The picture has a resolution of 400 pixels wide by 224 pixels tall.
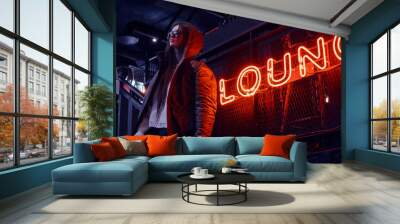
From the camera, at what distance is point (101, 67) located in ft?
27.0

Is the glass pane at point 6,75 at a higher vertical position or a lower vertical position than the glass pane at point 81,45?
lower

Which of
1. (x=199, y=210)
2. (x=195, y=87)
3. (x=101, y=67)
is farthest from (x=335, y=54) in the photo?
(x=199, y=210)

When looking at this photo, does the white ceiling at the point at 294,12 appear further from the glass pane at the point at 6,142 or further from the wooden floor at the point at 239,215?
the glass pane at the point at 6,142

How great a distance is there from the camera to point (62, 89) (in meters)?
6.39

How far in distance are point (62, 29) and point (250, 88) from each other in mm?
4480

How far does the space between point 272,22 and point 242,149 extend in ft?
11.2

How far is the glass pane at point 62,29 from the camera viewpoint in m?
6.12

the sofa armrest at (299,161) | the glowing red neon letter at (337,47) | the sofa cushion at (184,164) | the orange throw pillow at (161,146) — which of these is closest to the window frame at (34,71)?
the orange throw pillow at (161,146)

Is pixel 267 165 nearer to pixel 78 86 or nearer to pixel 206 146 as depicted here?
pixel 206 146

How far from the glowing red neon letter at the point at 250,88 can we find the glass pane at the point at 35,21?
4564mm

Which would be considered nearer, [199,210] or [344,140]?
[199,210]

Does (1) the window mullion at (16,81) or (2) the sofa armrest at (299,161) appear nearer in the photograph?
(1) the window mullion at (16,81)

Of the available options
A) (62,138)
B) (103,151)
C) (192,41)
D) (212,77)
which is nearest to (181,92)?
(212,77)

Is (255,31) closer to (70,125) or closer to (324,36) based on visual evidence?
(324,36)
